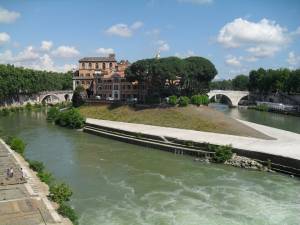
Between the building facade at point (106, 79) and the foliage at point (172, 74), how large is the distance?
6555mm

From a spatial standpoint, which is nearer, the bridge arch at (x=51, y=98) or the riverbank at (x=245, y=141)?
the riverbank at (x=245, y=141)

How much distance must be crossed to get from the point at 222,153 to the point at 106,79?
44.2 metres

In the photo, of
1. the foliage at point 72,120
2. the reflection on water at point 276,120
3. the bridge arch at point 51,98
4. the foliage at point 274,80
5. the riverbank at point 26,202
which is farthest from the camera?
the bridge arch at point 51,98

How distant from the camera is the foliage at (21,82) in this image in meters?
81.2

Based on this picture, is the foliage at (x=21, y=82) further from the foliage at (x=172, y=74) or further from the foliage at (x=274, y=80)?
the foliage at (x=274, y=80)

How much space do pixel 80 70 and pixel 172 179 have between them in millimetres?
60285

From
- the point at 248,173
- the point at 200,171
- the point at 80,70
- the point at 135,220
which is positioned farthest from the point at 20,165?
the point at 80,70

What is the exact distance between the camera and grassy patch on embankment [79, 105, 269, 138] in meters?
44.0

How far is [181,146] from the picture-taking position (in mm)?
37594

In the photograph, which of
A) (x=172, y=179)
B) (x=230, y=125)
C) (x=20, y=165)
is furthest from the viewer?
(x=230, y=125)

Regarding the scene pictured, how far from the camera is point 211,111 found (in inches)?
2156

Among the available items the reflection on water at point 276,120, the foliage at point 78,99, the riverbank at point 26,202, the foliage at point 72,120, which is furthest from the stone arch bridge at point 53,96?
the riverbank at point 26,202

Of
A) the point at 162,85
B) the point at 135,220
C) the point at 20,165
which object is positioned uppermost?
the point at 162,85

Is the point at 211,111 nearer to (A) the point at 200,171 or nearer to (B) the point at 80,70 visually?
(A) the point at 200,171
